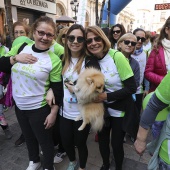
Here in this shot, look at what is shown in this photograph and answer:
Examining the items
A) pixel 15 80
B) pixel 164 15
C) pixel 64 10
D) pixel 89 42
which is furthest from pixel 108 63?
pixel 164 15

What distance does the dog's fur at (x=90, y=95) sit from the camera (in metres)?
1.79

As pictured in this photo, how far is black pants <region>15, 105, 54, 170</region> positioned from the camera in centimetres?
215

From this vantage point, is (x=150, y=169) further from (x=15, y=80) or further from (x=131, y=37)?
(x=131, y=37)

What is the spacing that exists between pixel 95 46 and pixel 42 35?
62cm

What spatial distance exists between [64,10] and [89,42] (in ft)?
72.0

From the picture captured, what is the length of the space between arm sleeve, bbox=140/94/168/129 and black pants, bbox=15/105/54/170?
127 cm

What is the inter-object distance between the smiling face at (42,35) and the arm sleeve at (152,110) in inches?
52.9

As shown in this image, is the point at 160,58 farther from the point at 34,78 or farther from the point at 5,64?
the point at 5,64

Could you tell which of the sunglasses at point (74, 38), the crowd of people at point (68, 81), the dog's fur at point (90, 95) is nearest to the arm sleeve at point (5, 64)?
the crowd of people at point (68, 81)

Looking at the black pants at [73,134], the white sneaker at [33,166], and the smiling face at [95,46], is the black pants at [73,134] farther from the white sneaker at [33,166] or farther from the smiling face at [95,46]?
the smiling face at [95,46]

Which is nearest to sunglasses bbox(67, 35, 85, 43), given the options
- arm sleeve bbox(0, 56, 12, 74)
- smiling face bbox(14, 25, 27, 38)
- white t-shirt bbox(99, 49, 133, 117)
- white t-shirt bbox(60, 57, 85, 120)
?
white t-shirt bbox(60, 57, 85, 120)

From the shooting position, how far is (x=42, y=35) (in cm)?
198

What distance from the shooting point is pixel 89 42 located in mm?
2033

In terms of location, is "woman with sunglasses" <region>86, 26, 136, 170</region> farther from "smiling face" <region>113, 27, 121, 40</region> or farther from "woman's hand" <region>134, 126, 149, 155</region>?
"smiling face" <region>113, 27, 121, 40</region>
